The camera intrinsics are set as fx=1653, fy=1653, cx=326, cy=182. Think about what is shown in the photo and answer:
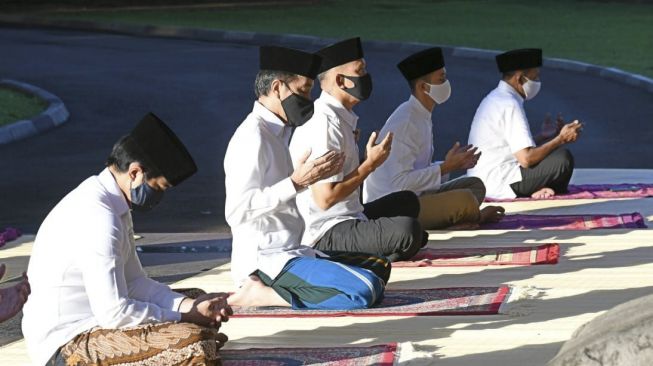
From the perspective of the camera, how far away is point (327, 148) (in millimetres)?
8000

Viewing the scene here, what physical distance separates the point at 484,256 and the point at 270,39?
19050mm

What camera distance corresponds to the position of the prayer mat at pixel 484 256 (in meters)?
8.52

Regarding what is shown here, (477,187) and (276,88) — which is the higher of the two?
(276,88)

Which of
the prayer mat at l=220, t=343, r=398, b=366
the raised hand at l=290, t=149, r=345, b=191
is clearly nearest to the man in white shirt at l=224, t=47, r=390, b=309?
the raised hand at l=290, t=149, r=345, b=191

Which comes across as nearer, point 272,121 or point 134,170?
point 134,170

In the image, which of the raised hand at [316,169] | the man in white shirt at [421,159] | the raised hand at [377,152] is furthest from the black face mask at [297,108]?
the man in white shirt at [421,159]

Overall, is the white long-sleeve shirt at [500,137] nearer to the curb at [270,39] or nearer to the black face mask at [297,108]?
the black face mask at [297,108]

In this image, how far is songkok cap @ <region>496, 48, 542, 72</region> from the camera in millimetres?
10648

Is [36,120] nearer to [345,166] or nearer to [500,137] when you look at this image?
[500,137]

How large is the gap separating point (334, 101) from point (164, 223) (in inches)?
120

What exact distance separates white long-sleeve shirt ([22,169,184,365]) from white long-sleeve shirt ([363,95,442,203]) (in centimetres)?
352

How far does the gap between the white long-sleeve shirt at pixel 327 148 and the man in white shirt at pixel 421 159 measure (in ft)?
3.15

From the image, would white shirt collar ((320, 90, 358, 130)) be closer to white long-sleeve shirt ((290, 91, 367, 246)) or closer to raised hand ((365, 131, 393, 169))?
white long-sleeve shirt ((290, 91, 367, 246))

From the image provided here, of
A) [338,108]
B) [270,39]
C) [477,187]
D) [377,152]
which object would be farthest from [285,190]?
[270,39]
